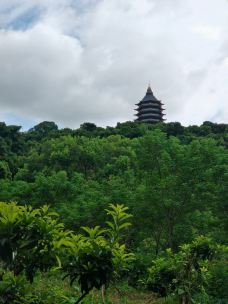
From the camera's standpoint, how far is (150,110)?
7869cm

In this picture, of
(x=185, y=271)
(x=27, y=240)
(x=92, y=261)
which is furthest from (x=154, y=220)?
(x=27, y=240)

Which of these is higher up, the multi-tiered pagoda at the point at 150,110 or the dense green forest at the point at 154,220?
the multi-tiered pagoda at the point at 150,110

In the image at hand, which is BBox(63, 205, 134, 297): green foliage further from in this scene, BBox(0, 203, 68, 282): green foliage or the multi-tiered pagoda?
the multi-tiered pagoda

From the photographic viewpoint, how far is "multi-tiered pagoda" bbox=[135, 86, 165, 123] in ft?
257

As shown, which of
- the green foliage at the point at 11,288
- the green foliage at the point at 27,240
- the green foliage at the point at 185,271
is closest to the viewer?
the green foliage at the point at 11,288

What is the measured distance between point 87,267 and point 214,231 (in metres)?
13.9

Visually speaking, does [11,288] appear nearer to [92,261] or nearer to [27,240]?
[27,240]

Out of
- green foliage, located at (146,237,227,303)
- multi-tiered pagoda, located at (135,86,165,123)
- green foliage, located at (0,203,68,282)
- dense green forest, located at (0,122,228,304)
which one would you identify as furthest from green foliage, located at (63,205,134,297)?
multi-tiered pagoda, located at (135,86,165,123)

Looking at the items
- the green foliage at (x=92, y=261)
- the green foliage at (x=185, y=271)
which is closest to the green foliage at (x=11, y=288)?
the green foliage at (x=92, y=261)

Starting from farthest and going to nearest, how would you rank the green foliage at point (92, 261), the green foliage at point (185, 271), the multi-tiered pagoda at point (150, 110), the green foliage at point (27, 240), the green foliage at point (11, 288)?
the multi-tiered pagoda at point (150, 110) → the green foliage at point (185, 271) → the green foliage at point (92, 261) → the green foliage at point (27, 240) → the green foliage at point (11, 288)

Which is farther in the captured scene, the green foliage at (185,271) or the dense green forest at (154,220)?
the green foliage at (185,271)

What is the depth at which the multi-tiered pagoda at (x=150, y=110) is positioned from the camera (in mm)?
78312

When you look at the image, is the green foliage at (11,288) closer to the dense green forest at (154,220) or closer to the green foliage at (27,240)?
the dense green forest at (154,220)

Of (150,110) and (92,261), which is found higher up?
(150,110)
